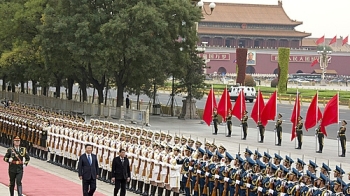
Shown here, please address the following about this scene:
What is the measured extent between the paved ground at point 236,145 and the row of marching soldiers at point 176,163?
0.64 meters

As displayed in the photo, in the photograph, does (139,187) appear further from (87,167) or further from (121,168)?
(87,167)

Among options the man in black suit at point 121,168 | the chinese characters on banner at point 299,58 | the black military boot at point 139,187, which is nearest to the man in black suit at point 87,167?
the man in black suit at point 121,168

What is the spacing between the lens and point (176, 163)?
1630 centimetres

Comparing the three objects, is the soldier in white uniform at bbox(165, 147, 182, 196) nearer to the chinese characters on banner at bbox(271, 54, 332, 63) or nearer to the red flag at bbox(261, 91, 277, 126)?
the red flag at bbox(261, 91, 277, 126)

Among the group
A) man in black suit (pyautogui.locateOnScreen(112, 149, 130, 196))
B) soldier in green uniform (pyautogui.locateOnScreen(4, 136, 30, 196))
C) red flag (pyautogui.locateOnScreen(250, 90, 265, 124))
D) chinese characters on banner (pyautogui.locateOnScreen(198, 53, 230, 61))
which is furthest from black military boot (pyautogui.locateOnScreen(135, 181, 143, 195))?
chinese characters on banner (pyautogui.locateOnScreen(198, 53, 230, 61))

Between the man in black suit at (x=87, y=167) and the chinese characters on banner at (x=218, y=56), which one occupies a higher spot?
the chinese characters on banner at (x=218, y=56)

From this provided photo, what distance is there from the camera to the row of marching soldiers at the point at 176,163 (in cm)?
1343

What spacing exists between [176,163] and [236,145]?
1123 centimetres

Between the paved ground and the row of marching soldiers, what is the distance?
636 mm

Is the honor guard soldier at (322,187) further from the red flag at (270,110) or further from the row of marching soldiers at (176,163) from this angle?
the red flag at (270,110)

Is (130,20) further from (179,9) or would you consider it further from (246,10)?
(246,10)

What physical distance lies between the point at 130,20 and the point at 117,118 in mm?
4637

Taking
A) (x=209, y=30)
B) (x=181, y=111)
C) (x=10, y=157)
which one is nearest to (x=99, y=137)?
(x=10, y=157)

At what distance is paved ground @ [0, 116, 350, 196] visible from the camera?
67.3 ft
